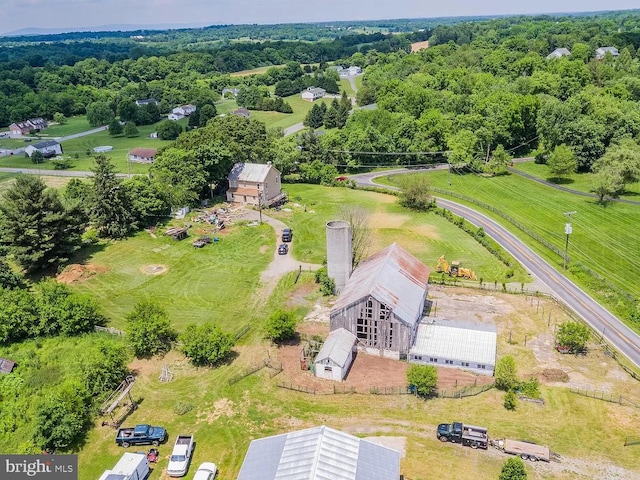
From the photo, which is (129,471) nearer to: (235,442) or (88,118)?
(235,442)

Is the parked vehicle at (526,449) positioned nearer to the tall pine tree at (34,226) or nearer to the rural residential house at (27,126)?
the tall pine tree at (34,226)

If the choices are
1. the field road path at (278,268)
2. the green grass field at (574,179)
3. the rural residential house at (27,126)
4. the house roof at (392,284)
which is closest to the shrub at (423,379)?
the house roof at (392,284)

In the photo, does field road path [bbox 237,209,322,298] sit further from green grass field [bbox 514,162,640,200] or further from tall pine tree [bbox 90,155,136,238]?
green grass field [bbox 514,162,640,200]

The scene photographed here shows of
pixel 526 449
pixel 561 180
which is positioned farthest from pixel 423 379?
pixel 561 180

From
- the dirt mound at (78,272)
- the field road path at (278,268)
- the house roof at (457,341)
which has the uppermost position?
the house roof at (457,341)

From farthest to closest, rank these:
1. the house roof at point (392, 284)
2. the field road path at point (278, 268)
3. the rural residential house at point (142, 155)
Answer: the rural residential house at point (142, 155) < the field road path at point (278, 268) < the house roof at point (392, 284)

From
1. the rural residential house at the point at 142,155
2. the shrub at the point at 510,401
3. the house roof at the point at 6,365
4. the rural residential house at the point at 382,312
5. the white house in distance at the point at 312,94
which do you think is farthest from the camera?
the white house in distance at the point at 312,94

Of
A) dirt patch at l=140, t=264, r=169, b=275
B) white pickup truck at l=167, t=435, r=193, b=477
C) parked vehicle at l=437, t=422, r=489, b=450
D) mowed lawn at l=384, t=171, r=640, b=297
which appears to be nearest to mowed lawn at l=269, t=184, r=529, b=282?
mowed lawn at l=384, t=171, r=640, b=297
